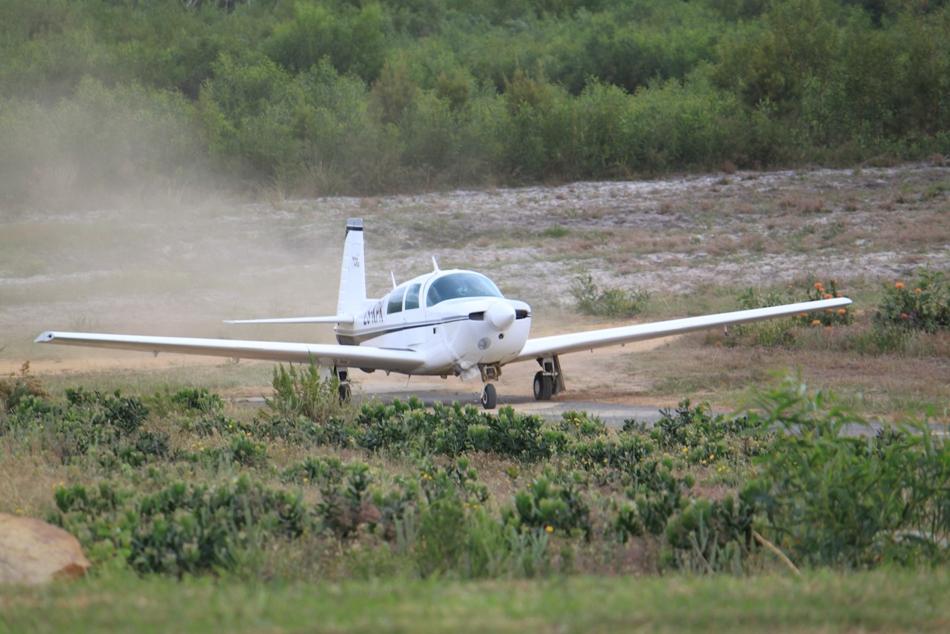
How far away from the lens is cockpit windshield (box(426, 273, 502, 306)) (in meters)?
19.2

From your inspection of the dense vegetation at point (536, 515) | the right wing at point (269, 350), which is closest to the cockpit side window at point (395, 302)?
the right wing at point (269, 350)

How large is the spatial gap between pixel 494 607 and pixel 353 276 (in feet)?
59.3

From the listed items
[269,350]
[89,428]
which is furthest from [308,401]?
[269,350]

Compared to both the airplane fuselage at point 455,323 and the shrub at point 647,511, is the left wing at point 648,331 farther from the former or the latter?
the shrub at point 647,511

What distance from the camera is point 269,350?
1862 centimetres

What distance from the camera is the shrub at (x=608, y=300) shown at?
29.2 metres

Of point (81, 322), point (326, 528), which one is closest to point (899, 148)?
point (81, 322)

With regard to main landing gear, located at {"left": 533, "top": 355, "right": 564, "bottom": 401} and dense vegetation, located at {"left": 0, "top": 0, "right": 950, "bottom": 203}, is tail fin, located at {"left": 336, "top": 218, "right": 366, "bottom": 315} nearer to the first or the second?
main landing gear, located at {"left": 533, "top": 355, "right": 564, "bottom": 401}

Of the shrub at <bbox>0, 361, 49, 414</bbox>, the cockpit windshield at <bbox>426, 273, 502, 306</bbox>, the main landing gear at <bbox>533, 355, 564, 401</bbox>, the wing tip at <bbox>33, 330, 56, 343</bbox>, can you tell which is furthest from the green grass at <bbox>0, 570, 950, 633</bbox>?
the main landing gear at <bbox>533, 355, 564, 401</bbox>

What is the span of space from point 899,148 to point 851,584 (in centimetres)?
4281

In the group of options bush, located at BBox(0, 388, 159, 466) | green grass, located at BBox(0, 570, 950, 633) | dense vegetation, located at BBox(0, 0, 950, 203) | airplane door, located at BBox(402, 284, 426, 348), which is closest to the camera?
green grass, located at BBox(0, 570, 950, 633)

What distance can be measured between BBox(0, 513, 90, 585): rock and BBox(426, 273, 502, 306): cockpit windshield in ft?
39.1

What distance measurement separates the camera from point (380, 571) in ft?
23.8

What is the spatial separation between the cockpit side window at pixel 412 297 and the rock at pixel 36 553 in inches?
485
